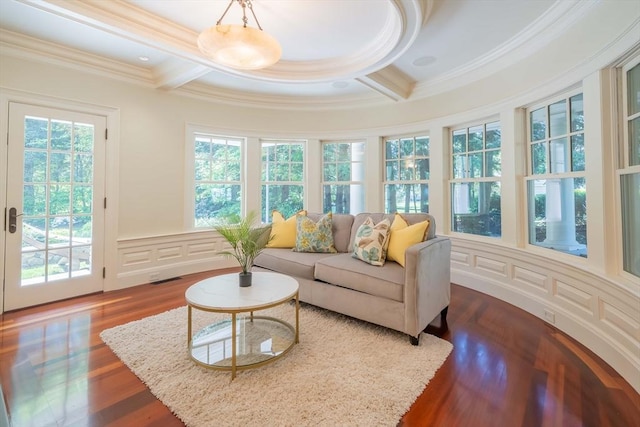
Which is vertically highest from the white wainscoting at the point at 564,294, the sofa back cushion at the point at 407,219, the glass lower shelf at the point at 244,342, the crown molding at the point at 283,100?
the crown molding at the point at 283,100

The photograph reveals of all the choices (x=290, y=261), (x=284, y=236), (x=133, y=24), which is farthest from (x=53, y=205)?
(x=290, y=261)

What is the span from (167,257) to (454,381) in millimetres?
3700

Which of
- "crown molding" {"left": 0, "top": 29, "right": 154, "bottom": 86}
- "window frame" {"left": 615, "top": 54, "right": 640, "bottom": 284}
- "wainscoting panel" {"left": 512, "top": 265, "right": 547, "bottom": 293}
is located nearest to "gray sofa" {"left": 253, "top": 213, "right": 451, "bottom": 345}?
"wainscoting panel" {"left": 512, "top": 265, "right": 547, "bottom": 293}

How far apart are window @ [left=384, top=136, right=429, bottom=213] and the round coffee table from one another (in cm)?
266

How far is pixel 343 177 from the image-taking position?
4.84m

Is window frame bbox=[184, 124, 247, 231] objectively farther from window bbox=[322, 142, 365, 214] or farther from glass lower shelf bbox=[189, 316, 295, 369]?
glass lower shelf bbox=[189, 316, 295, 369]

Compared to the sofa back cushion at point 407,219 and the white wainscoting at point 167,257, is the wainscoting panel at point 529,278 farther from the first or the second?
the white wainscoting at point 167,257

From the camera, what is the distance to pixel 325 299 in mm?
2674

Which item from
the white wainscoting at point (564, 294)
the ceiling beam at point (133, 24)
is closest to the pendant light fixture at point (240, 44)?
the ceiling beam at point (133, 24)

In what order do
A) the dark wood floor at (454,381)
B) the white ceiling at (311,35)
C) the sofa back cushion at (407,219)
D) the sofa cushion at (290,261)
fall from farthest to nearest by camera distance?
1. the sofa cushion at (290,261)
2. the sofa back cushion at (407,219)
3. the white ceiling at (311,35)
4. the dark wood floor at (454,381)

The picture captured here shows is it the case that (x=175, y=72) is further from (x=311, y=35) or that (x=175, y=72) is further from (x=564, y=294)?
(x=564, y=294)

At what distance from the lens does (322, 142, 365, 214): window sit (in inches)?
188

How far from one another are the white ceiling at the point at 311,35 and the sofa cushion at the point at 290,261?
2138 millimetres

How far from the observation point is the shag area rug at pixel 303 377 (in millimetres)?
1520
